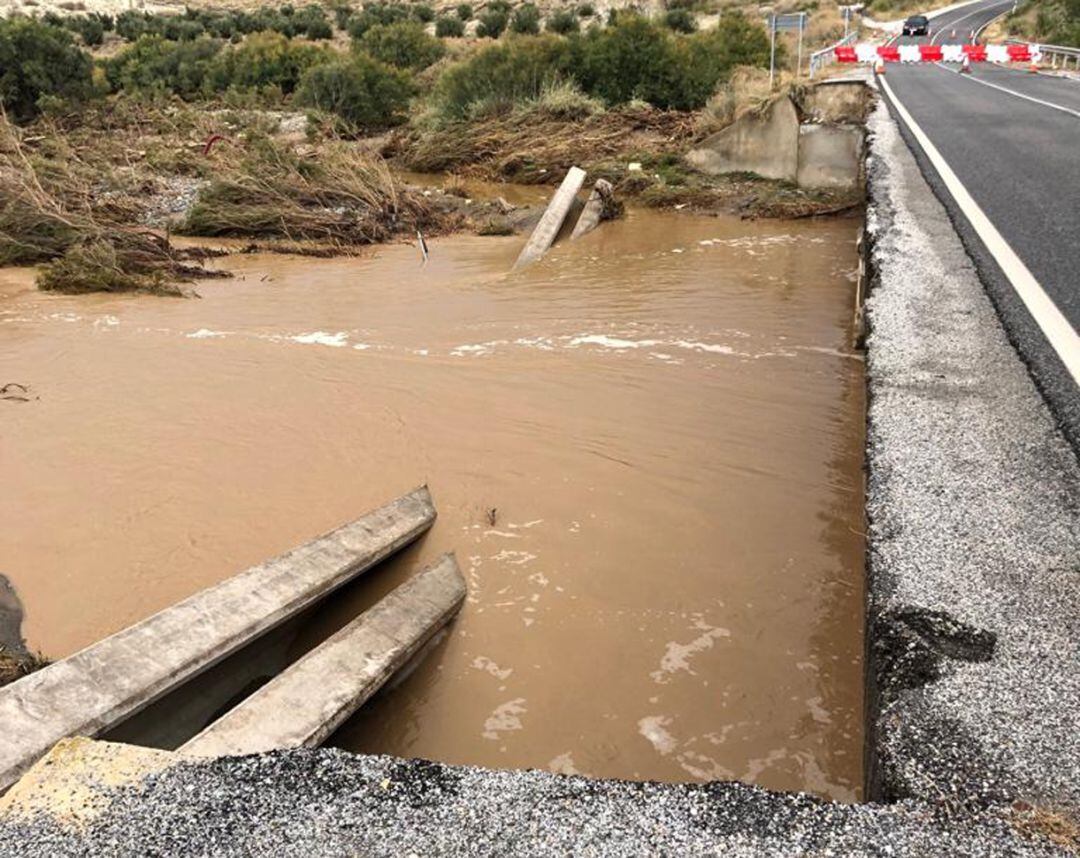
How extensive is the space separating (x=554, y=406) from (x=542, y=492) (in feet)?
4.26

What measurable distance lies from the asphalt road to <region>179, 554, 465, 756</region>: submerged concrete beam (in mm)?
2738

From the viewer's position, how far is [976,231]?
6492mm

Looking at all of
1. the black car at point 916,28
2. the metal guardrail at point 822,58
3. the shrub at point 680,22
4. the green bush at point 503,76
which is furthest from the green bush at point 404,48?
the black car at point 916,28

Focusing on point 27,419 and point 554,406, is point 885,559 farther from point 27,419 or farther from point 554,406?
point 27,419

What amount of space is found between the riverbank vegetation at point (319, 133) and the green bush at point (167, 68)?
10cm

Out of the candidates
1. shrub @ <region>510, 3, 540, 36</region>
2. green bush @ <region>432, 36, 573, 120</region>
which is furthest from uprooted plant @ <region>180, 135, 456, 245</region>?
shrub @ <region>510, 3, 540, 36</region>

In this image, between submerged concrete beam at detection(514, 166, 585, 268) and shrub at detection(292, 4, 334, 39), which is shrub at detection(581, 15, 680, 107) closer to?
submerged concrete beam at detection(514, 166, 585, 268)

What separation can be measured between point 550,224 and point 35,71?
55.3 feet

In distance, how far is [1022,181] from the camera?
8203 millimetres

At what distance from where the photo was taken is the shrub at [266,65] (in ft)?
86.1

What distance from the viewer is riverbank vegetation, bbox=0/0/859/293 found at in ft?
39.0

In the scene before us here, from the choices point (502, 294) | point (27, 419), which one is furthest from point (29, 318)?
point (502, 294)

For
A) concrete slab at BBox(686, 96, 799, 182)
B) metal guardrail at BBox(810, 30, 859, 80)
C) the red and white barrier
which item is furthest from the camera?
the red and white barrier

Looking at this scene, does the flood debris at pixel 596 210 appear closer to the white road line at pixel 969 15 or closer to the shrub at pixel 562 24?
the shrub at pixel 562 24
